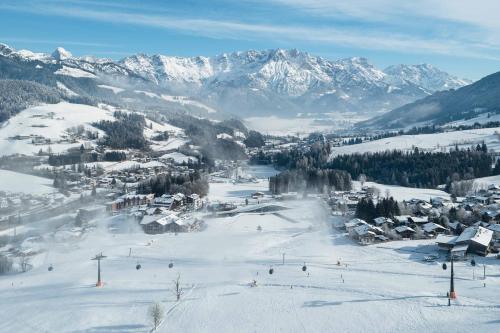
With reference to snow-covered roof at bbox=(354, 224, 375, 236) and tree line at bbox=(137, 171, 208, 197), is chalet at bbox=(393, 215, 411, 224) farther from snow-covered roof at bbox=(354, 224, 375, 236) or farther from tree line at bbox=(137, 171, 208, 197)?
tree line at bbox=(137, 171, 208, 197)

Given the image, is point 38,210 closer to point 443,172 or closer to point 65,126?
point 443,172

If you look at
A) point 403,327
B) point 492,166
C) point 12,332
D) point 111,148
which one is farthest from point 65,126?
point 403,327

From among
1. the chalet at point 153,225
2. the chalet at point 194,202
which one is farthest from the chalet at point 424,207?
the chalet at point 153,225

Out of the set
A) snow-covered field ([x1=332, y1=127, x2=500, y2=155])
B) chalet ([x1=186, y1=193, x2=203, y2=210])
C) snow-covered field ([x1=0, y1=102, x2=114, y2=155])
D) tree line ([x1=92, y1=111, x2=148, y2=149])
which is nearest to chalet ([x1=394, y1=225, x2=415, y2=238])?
chalet ([x1=186, y1=193, x2=203, y2=210])

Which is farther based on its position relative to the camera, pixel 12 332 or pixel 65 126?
pixel 65 126

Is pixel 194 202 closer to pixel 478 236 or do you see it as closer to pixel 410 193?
pixel 410 193

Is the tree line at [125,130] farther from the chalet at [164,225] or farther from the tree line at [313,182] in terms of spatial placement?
the chalet at [164,225]
